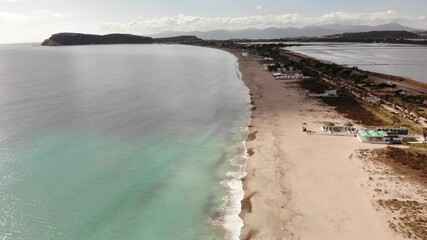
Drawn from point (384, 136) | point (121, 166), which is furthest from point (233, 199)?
point (384, 136)

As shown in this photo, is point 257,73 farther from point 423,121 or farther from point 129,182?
point 129,182

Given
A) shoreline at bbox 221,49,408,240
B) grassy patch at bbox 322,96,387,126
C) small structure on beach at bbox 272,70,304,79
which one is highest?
small structure on beach at bbox 272,70,304,79

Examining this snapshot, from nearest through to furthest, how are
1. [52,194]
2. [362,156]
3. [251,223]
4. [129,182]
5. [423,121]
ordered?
[251,223]
[52,194]
[129,182]
[362,156]
[423,121]

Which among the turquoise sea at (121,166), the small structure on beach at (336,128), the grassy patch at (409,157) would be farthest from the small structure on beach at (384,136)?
the turquoise sea at (121,166)

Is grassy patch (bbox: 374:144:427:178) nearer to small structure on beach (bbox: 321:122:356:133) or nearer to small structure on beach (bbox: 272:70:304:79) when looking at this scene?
small structure on beach (bbox: 321:122:356:133)

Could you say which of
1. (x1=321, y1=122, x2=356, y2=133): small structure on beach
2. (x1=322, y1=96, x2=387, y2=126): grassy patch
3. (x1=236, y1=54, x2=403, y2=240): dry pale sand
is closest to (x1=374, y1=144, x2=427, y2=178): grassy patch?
(x1=236, y1=54, x2=403, y2=240): dry pale sand

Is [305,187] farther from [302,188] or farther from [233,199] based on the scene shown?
[233,199]

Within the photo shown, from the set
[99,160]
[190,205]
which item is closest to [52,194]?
[99,160]

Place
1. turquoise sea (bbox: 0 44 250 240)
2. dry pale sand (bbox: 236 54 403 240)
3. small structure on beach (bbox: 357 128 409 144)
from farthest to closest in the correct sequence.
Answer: small structure on beach (bbox: 357 128 409 144) < turquoise sea (bbox: 0 44 250 240) < dry pale sand (bbox: 236 54 403 240)
